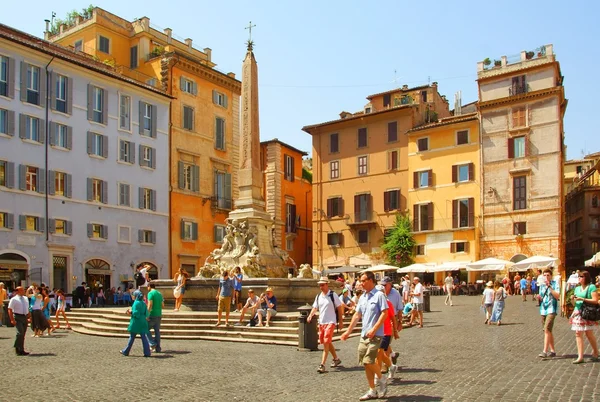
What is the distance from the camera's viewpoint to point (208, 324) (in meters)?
17.7

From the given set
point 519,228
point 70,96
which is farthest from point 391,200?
point 70,96

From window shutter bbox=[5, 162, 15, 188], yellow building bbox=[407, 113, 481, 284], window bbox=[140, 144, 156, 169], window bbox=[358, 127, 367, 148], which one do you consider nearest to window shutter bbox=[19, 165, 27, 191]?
window shutter bbox=[5, 162, 15, 188]

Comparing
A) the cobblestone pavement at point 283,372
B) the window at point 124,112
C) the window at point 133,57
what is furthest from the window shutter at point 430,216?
the cobblestone pavement at point 283,372

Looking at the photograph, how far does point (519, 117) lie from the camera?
42.9 m

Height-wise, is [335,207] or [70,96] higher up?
[70,96]

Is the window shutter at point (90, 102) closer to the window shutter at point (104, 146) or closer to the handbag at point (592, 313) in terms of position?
the window shutter at point (104, 146)

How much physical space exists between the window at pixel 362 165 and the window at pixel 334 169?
176cm

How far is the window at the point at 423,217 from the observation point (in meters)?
45.4

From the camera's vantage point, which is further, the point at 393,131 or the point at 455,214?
the point at 393,131

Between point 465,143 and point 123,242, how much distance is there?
2200 cm

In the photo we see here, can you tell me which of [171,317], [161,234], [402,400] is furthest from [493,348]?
[161,234]

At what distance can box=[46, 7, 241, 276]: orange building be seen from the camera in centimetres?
4175

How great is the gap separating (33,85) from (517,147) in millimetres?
27480

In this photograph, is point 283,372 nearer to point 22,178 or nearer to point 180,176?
point 22,178
